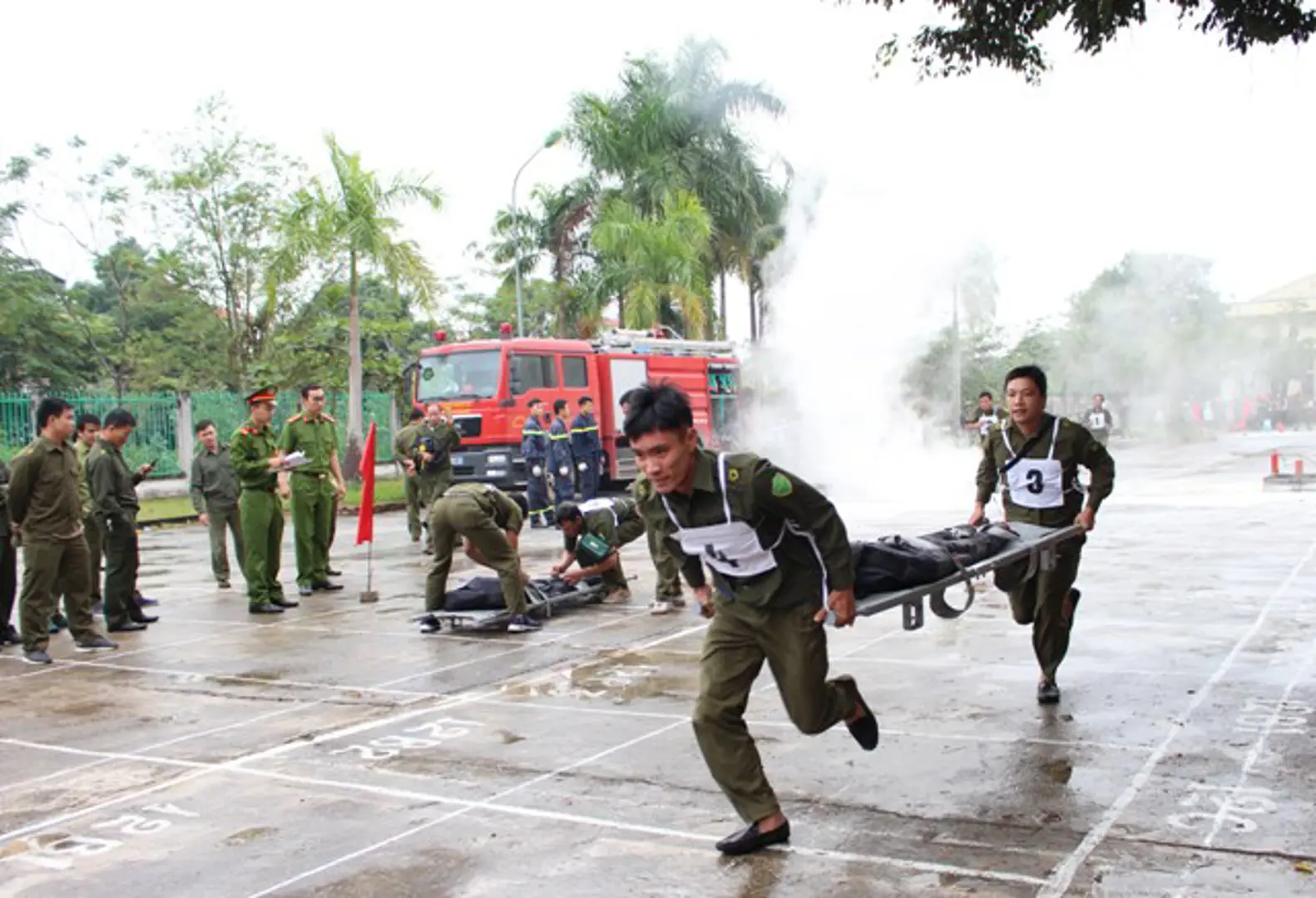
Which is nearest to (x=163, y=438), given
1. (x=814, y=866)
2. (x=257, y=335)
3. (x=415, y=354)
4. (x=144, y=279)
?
(x=257, y=335)

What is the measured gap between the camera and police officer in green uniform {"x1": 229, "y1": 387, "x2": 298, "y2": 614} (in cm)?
1088

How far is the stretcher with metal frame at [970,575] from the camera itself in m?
5.02

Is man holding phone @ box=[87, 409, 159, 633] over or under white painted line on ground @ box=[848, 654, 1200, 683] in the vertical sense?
over

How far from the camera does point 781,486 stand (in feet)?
14.5

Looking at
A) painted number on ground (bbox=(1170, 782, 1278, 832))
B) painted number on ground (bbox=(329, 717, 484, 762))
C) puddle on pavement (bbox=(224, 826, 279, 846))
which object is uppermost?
painted number on ground (bbox=(1170, 782, 1278, 832))

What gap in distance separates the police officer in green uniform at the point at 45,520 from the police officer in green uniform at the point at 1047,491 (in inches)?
250

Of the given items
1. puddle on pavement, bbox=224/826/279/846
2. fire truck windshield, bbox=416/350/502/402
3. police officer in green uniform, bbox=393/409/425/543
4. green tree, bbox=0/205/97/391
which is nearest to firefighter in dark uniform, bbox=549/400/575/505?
police officer in green uniform, bbox=393/409/425/543

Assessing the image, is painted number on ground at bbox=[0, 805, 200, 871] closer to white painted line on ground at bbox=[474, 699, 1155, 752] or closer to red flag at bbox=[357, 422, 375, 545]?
white painted line on ground at bbox=[474, 699, 1155, 752]

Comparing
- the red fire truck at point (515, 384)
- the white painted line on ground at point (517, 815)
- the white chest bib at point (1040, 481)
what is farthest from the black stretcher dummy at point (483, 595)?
the red fire truck at point (515, 384)

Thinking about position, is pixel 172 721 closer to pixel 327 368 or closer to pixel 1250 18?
pixel 1250 18

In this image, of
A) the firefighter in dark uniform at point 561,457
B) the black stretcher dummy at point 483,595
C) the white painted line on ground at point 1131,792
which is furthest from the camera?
the firefighter in dark uniform at point 561,457

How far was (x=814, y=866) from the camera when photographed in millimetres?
4344

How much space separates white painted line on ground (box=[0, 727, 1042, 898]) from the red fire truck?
527 inches

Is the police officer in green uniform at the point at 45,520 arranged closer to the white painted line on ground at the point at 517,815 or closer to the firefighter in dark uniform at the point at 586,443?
the white painted line on ground at the point at 517,815
